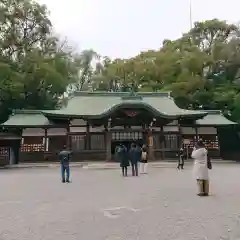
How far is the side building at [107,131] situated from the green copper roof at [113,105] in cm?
8

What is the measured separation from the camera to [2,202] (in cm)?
1059

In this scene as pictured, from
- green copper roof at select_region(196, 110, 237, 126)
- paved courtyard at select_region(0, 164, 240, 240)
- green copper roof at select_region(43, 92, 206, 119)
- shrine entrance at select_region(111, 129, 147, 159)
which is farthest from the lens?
green copper roof at select_region(196, 110, 237, 126)

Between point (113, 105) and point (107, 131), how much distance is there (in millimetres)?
2345

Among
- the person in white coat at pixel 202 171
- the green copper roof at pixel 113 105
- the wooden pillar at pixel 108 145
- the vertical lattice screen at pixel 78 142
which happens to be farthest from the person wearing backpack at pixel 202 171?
the vertical lattice screen at pixel 78 142

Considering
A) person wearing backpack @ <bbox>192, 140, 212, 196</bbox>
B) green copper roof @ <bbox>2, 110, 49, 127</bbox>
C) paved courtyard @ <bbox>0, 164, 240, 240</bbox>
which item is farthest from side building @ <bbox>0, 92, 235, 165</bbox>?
person wearing backpack @ <bbox>192, 140, 212, 196</bbox>

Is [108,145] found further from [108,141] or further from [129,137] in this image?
[129,137]

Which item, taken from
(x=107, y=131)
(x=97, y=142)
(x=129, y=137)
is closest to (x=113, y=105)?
(x=107, y=131)

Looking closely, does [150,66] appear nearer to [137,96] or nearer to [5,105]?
[137,96]

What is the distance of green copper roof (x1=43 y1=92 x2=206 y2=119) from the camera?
104 ft

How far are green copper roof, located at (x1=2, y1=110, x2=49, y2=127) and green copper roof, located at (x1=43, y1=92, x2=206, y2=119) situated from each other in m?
2.06

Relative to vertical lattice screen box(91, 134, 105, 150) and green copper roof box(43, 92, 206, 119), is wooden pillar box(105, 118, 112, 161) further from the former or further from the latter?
green copper roof box(43, 92, 206, 119)

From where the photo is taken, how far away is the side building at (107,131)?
105 ft

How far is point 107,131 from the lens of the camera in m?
32.3

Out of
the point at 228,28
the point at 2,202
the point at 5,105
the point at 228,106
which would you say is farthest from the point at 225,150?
the point at 2,202
